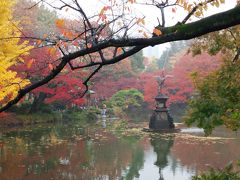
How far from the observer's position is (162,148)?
1381 centimetres

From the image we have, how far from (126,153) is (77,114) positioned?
15772mm

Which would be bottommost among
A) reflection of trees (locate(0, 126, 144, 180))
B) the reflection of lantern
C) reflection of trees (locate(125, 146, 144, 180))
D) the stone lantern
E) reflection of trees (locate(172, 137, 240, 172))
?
reflection of trees (locate(172, 137, 240, 172))

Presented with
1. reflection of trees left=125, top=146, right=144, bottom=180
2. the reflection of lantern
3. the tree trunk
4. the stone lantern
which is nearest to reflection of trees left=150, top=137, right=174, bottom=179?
reflection of trees left=125, top=146, right=144, bottom=180

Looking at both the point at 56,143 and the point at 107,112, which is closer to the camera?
the point at 56,143

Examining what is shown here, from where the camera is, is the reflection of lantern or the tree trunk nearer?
the reflection of lantern

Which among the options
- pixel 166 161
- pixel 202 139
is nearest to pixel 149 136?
pixel 202 139

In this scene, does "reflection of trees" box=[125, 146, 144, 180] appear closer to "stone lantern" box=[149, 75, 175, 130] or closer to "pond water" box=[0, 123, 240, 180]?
"pond water" box=[0, 123, 240, 180]

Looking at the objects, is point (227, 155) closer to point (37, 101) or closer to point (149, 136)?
point (149, 136)

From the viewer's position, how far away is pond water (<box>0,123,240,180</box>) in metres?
9.55

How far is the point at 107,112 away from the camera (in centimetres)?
3188

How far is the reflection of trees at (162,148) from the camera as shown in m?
11.1

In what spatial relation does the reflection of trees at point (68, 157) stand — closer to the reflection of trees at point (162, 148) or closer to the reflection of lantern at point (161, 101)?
the reflection of trees at point (162, 148)

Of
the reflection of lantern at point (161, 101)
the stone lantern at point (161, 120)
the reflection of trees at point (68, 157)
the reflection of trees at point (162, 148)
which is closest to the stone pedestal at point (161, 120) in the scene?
the stone lantern at point (161, 120)

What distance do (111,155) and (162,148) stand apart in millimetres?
2690
